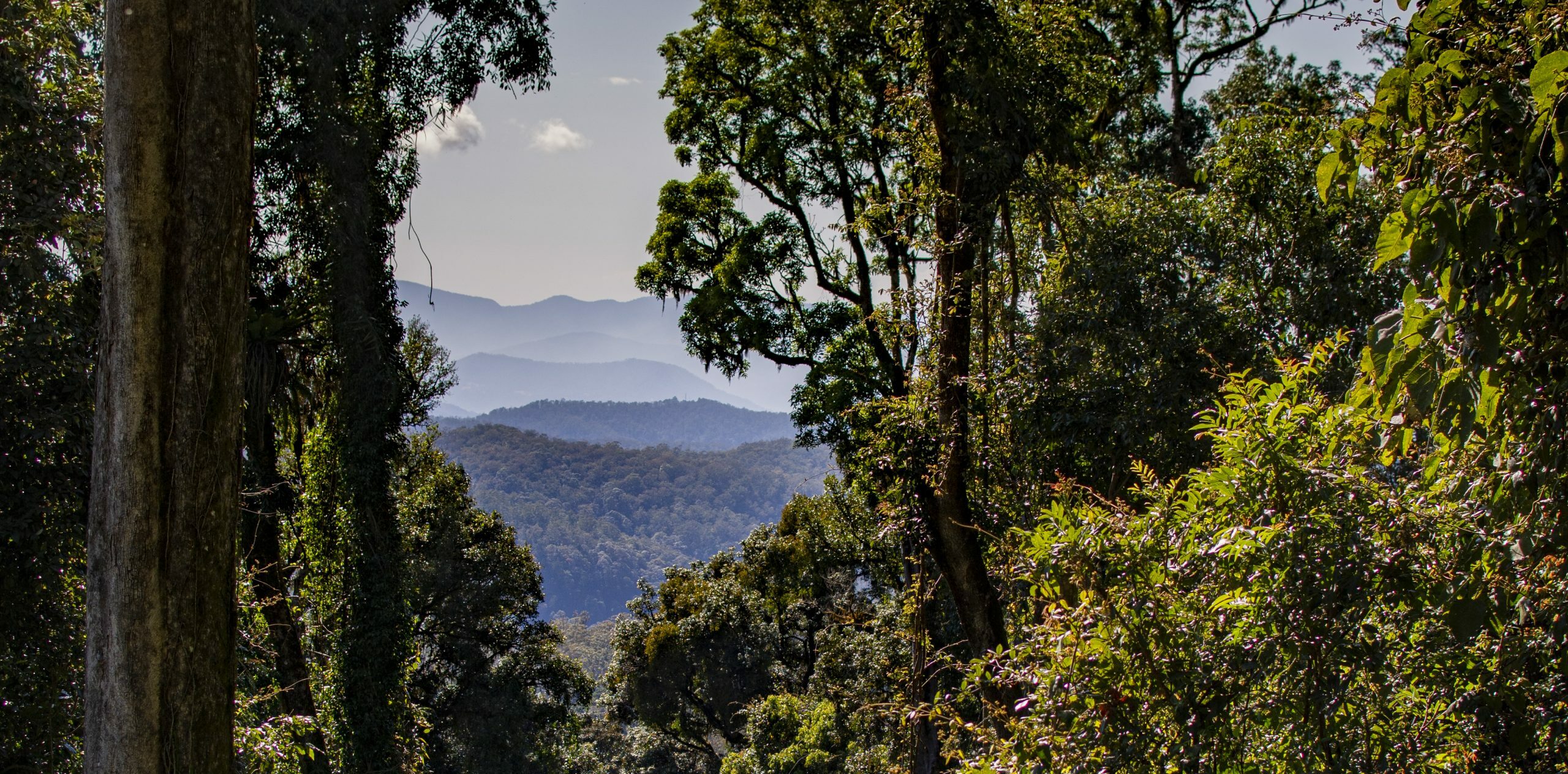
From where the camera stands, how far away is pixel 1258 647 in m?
2.25

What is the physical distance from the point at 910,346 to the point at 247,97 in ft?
18.8

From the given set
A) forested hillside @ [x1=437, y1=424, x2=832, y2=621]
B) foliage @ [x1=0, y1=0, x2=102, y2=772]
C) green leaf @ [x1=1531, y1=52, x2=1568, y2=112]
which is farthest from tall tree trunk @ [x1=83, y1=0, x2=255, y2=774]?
forested hillside @ [x1=437, y1=424, x2=832, y2=621]

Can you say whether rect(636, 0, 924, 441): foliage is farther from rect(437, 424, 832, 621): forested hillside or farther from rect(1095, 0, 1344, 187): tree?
rect(437, 424, 832, 621): forested hillside

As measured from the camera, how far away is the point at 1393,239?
1922 mm

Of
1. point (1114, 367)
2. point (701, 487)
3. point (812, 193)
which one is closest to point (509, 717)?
point (812, 193)

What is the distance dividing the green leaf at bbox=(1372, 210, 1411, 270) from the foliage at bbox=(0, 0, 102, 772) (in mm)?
5068

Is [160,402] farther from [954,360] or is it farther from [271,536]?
[271,536]

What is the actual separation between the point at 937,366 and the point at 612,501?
470 feet

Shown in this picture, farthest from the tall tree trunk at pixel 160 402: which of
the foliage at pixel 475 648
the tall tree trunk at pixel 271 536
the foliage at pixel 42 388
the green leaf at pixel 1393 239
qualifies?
the foliage at pixel 475 648

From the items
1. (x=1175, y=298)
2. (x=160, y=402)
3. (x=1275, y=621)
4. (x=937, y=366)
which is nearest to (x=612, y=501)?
(x=937, y=366)

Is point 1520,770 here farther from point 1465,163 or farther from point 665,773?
point 665,773

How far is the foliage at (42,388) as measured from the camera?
418 cm

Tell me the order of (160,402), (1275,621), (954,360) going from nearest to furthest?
(1275,621) → (160,402) → (954,360)

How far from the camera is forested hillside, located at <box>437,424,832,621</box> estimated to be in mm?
128625
